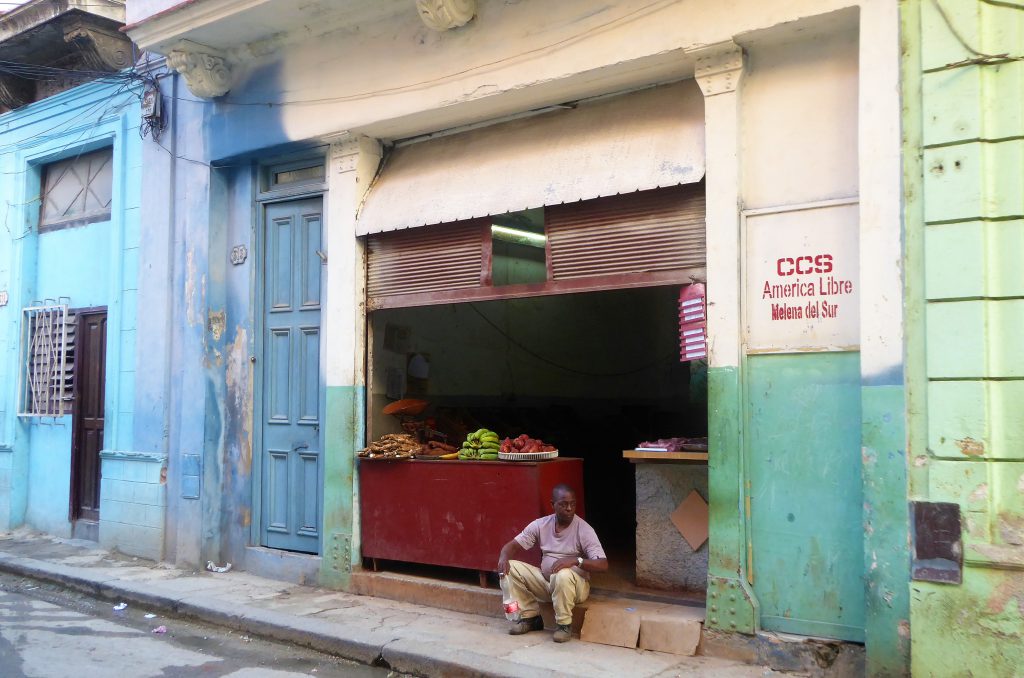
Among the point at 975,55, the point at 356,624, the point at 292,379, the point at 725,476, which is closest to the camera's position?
the point at 975,55

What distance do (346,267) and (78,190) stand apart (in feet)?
17.6

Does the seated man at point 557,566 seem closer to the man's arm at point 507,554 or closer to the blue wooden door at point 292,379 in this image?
the man's arm at point 507,554

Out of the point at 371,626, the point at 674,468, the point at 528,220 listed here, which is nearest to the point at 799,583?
the point at 674,468

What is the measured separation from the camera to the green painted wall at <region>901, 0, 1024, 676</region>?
4.59 meters

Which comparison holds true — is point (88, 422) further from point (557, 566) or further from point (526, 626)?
point (557, 566)

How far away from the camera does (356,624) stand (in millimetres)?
6531

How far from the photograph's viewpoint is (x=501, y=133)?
7.32 m

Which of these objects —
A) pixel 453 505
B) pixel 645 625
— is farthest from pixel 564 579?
pixel 453 505

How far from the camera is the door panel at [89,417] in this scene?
10305 millimetres

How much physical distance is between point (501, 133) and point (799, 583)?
4.24 meters

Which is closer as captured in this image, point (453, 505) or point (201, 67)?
point (453, 505)

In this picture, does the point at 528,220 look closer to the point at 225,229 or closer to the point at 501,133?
the point at 501,133

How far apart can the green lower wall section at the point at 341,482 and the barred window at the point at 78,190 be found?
16.1 ft

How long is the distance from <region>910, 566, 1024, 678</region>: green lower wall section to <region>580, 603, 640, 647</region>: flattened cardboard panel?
5.96 feet
